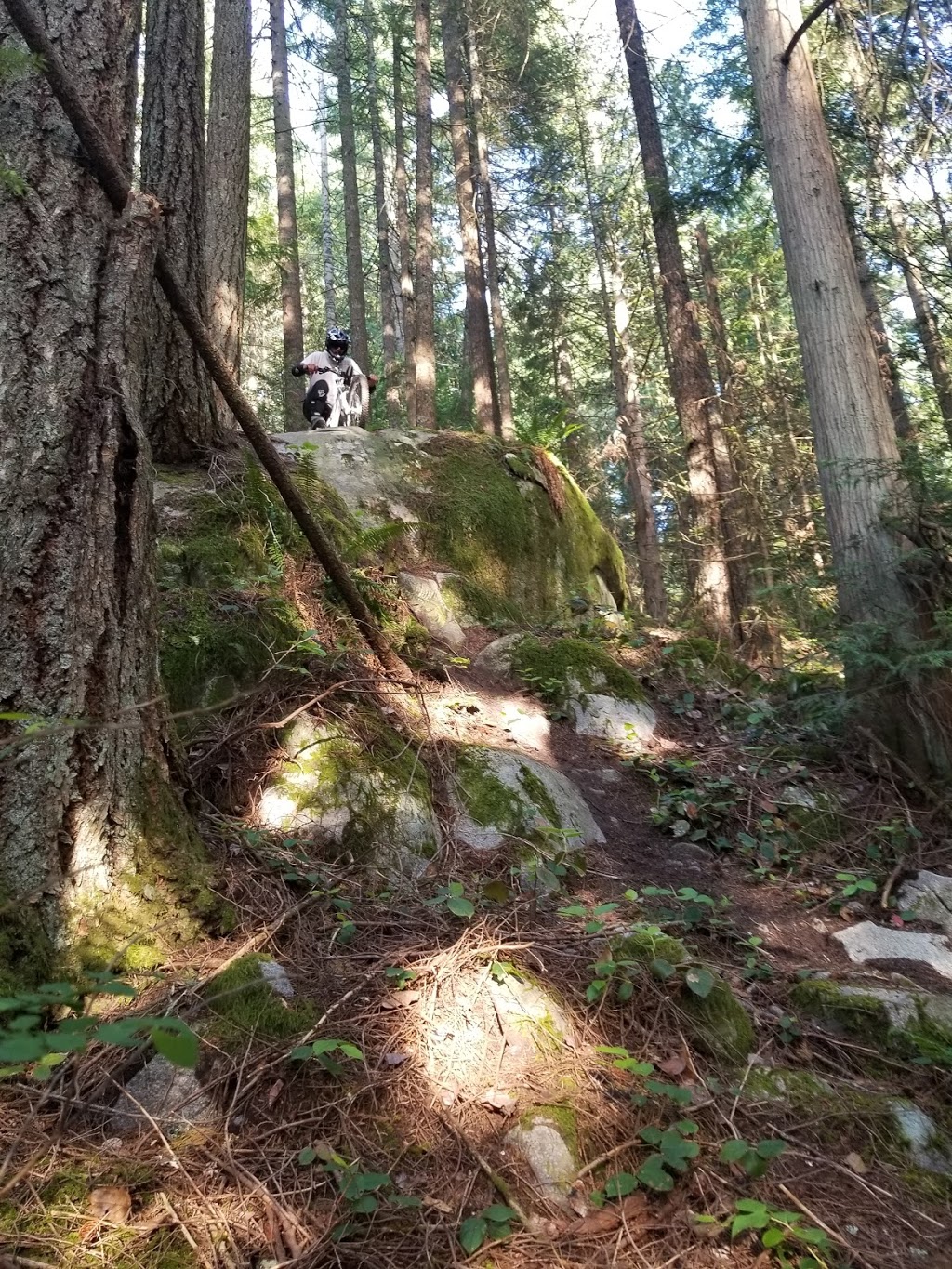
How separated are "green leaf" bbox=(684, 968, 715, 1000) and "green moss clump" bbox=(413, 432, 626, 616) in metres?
4.60

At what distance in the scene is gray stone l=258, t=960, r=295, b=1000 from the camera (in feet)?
8.52

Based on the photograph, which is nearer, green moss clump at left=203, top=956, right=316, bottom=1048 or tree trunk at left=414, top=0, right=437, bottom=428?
green moss clump at left=203, top=956, right=316, bottom=1048

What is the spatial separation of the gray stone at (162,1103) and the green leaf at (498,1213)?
82 centimetres

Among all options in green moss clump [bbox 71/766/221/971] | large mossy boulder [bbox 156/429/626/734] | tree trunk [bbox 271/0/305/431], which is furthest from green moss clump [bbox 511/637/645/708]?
tree trunk [bbox 271/0/305/431]

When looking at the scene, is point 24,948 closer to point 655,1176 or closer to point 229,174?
point 655,1176

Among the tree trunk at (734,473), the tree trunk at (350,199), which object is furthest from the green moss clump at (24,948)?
the tree trunk at (350,199)

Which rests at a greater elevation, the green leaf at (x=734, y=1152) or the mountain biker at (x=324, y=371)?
the mountain biker at (x=324, y=371)

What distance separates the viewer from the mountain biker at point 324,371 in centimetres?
907

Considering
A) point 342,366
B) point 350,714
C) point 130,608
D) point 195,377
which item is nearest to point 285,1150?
point 130,608

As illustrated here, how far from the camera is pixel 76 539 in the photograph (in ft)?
8.70

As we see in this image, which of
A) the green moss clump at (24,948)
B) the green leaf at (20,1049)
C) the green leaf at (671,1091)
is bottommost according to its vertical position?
the green leaf at (671,1091)

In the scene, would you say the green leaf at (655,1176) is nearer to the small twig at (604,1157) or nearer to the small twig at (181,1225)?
the small twig at (604,1157)

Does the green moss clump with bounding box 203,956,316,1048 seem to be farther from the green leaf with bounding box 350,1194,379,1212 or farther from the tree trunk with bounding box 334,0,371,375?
the tree trunk with bounding box 334,0,371,375

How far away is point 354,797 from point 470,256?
1272 centimetres
